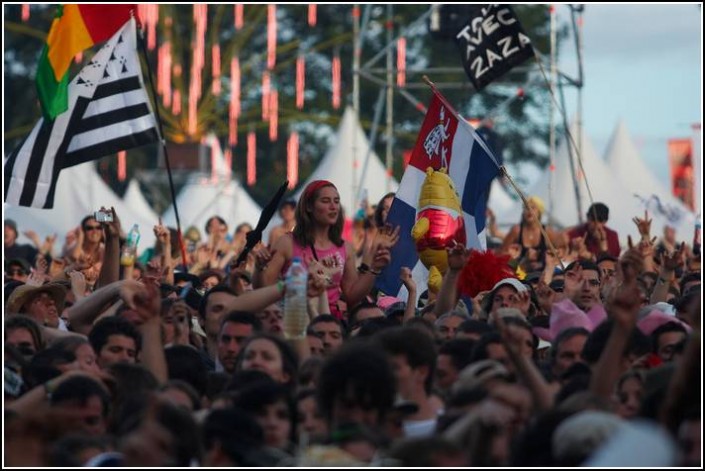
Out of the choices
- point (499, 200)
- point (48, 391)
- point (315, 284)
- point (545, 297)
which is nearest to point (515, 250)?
point (545, 297)

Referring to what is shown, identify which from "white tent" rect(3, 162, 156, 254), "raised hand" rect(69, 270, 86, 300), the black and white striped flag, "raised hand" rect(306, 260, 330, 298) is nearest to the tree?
"white tent" rect(3, 162, 156, 254)

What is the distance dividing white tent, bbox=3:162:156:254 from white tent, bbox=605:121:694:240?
22.4ft

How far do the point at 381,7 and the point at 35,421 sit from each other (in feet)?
174

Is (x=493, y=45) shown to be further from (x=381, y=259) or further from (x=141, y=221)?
(x=141, y=221)

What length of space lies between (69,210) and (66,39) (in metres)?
10.8

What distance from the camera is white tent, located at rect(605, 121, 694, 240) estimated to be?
25906 mm

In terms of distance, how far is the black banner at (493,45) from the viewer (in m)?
16.8

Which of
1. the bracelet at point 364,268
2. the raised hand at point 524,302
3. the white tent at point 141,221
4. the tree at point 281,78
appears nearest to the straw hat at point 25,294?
the bracelet at point 364,268

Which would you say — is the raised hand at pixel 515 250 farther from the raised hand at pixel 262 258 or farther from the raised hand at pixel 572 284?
the raised hand at pixel 262 258

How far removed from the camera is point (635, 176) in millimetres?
31938

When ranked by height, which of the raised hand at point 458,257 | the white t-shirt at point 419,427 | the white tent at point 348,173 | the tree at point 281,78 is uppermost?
the tree at point 281,78

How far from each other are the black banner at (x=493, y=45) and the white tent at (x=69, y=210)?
8.01m

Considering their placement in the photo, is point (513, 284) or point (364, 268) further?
point (513, 284)

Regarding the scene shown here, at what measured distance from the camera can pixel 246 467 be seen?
6.74m
